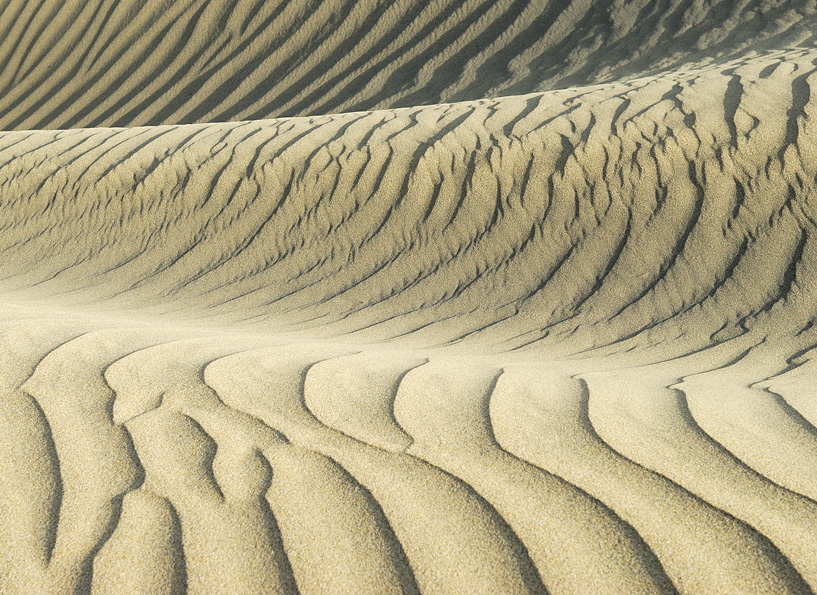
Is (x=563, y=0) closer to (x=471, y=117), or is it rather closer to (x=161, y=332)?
(x=471, y=117)

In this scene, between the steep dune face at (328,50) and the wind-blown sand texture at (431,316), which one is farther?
the steep dune face at (328,50)

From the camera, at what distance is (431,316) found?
3559 millimetres

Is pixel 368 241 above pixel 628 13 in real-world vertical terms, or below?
below

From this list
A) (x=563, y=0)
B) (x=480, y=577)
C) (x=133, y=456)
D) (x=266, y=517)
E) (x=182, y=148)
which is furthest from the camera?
(x=563, y=0)

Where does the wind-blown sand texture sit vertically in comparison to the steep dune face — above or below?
below

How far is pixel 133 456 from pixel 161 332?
0.97 metres

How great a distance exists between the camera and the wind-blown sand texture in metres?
1.34

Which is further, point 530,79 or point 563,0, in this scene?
point 563,0

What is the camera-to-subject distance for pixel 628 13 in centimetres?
745

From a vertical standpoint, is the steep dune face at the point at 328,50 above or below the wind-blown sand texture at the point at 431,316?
above

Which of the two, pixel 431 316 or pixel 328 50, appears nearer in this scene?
pixel 431 316

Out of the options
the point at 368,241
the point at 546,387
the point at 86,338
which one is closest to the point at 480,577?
the point at 546,387

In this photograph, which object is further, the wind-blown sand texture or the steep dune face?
the steep dune face

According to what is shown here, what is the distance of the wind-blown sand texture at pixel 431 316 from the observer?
1.34 metres
